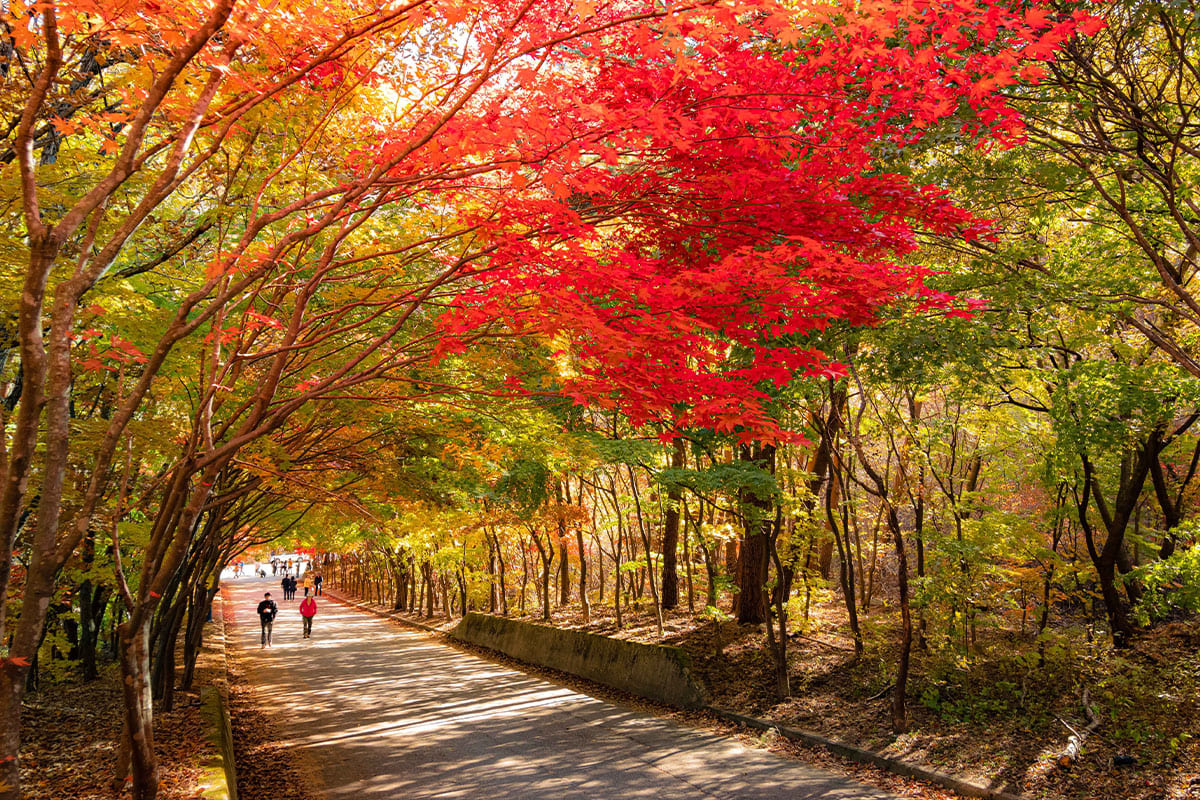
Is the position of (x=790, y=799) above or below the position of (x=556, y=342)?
below

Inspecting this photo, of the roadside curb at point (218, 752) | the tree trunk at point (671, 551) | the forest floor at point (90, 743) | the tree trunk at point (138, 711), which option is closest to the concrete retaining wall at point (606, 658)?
the tree trunk at point (671, 551)

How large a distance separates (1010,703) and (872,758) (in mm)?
2303

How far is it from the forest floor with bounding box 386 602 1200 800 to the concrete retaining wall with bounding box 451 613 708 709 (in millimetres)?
622

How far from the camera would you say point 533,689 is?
14320 millimetres

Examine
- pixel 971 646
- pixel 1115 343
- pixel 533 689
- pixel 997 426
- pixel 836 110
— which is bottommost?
pixel 533 689

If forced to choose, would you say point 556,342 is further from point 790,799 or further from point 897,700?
point 897,700

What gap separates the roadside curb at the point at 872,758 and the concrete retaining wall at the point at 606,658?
101cm

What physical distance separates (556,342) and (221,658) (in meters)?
17.0

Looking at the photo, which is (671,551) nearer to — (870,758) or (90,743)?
(870,758)

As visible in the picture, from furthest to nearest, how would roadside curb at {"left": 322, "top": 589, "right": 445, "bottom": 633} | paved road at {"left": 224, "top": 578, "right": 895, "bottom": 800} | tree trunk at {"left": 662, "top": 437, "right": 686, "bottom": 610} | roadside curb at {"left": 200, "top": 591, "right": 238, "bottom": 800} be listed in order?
roadside curb at {"left": 322, "top": 589, "right": 445, "bottom": 633} < tree trunk at {"left": 662, "top": 437, "right": 686, "bottom": 610} < paved road at {"left": 224, "top": 578, "right": 895, "bottom": 800} < roadside curb at {"left": 200, "top": 591, "right": 238, "bottom": 800}

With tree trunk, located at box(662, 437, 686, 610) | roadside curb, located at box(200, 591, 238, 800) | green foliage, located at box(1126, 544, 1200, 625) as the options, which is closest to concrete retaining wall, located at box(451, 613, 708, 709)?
tree trunk, located at box(662, 437, 686, 610)

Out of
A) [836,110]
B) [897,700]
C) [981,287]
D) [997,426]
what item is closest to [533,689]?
[897,700]

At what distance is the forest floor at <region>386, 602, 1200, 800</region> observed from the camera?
25.1 ft

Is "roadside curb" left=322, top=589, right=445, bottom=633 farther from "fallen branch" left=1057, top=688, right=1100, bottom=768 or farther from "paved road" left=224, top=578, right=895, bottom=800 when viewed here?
"fallen branch" left=1057, top=688, right=1100, bottom=768
